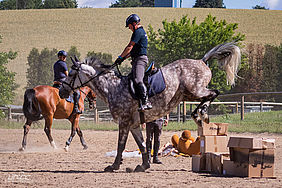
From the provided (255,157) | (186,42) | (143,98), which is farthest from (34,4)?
(255,157)

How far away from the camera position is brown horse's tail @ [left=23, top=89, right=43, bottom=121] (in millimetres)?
13562

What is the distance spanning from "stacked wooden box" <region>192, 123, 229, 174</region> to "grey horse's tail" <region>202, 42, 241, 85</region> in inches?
44.2

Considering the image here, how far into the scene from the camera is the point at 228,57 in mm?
9875

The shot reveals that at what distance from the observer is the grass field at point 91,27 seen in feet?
221

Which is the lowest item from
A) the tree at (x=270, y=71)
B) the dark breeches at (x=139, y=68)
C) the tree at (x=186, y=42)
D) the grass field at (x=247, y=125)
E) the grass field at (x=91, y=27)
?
the grass field at (x=247, y=125)

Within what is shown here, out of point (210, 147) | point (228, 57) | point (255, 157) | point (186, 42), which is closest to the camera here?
point (255, 157)

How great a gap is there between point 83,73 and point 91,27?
2632 inches

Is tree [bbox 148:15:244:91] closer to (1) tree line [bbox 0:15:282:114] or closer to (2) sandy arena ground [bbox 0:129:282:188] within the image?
(1) tree line [bbox 0:15:282:114]

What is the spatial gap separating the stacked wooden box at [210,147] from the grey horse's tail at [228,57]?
1121mm

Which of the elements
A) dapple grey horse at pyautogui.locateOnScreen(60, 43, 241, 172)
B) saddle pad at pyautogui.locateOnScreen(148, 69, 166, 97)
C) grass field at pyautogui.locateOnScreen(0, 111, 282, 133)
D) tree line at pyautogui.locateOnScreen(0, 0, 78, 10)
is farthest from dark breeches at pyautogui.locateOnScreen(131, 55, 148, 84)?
tree line at pyautogui.locateOnScreen(0, 0, 78, 10)

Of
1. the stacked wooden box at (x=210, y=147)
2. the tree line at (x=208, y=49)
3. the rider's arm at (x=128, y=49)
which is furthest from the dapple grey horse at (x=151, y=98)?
the tree line at (x=208, y=49)

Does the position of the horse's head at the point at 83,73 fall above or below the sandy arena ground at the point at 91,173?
above

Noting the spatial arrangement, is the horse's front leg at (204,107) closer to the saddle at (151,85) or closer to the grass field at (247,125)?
the saddle at (151,85)

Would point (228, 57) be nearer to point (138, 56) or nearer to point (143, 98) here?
point (138, 56)
